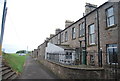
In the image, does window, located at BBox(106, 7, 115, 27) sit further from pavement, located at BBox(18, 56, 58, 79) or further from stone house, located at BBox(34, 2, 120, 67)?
pavement, located at BBox(18, 56, 58, 79)

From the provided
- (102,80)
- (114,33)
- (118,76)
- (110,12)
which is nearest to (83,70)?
(102,80)

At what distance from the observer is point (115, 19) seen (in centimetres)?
998

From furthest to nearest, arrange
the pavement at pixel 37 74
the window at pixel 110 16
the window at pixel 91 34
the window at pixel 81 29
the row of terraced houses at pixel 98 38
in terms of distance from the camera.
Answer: the window at pixel 81 29 → the window at pixel 91 34 → the pavement at pixel 37 74 → the window at pixel 110 16 → the row of terraced houses at pixel 98 38

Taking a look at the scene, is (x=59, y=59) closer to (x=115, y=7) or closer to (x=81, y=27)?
(x=81, y=27)

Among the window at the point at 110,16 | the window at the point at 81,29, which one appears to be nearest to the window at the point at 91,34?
the window at the point at 81,29

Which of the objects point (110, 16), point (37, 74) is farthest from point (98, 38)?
Answer: point (37, 74)

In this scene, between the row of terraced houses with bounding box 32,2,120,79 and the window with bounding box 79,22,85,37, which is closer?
the row of terraced houses with bounding box 32,2,120,79

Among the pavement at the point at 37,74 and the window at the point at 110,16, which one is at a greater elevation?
the window at the point at 110,16

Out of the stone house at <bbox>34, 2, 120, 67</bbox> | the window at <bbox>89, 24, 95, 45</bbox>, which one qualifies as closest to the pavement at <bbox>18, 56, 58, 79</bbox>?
the stone house at <bbox>34, 2, 120, 67</bbox>

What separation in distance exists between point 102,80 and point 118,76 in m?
1.01

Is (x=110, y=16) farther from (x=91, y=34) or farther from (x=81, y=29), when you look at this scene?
(x=81, y=29)

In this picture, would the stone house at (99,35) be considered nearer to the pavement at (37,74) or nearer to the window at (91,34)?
the window at (91,34)

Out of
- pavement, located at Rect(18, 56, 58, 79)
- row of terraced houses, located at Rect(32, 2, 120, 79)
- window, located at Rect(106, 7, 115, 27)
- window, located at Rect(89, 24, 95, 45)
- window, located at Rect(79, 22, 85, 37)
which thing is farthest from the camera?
window, located at Rect(79, 22, 85, 37)

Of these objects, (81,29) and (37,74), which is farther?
(81,29)
